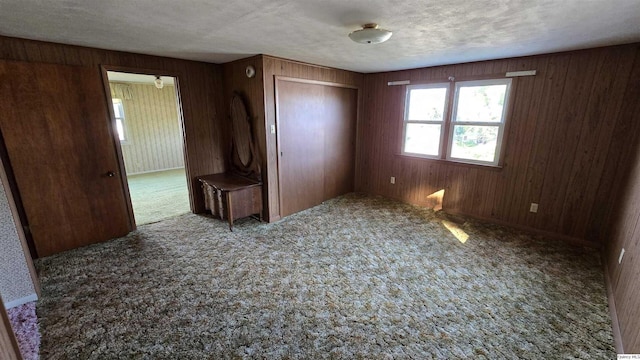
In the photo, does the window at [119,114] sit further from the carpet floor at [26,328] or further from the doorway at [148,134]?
the carpet floor at [26,328]

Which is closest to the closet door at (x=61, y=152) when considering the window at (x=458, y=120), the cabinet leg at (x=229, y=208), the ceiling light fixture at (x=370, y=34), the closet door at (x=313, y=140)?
the cabinet leg at (x=229, y=208)

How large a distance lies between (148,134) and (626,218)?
28.3ft

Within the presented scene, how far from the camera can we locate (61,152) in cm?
291

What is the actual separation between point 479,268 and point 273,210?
2636 millimetres

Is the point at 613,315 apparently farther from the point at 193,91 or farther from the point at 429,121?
the point at 193,91

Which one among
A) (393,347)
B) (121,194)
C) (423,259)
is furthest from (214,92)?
(393,347)

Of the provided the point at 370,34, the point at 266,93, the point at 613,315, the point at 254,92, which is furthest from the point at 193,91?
the point at 613,315

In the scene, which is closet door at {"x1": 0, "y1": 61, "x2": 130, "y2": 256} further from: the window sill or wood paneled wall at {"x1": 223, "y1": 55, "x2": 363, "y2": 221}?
the window sill

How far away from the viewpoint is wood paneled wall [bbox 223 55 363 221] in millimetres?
3473

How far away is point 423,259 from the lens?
290 centimetres

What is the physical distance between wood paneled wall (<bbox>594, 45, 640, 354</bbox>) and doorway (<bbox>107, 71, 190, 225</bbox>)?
19.4 feet

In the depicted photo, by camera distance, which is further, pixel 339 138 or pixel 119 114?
pixel 119 114

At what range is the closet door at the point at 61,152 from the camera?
2.64 metres

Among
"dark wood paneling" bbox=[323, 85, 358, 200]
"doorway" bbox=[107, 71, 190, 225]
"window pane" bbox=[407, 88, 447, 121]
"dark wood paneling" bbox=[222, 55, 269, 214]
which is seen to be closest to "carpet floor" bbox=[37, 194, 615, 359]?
"dark wood paneling" bbox=[222, 55, 269, 214]
